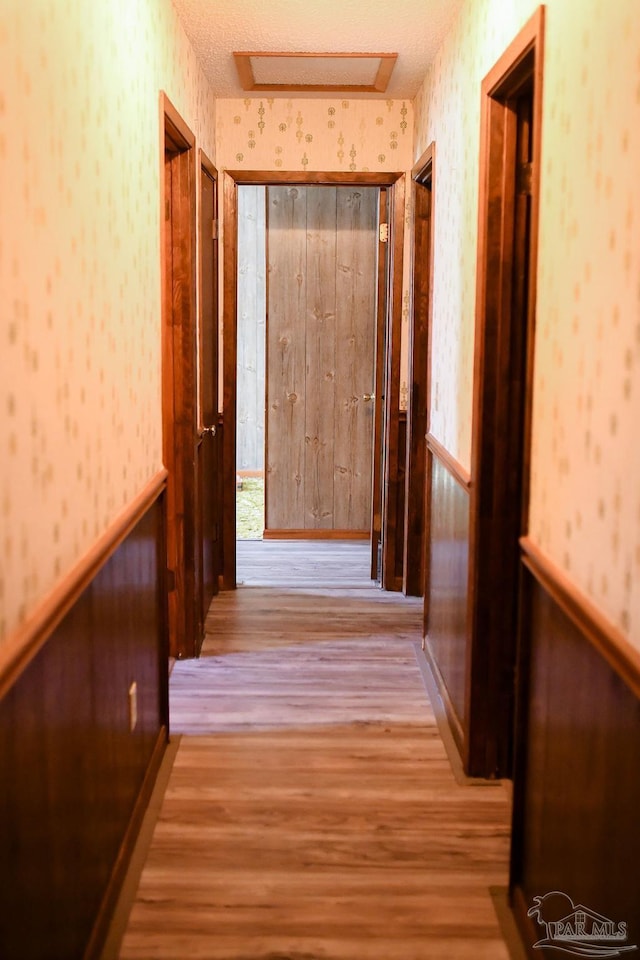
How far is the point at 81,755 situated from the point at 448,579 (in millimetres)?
1862

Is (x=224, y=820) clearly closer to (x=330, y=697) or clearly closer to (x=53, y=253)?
(x=330, y=697)

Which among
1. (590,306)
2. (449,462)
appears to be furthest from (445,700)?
(590,306)

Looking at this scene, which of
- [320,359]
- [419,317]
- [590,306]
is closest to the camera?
[590,306]

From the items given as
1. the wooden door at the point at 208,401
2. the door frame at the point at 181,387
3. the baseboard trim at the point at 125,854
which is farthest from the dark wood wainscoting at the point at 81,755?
the wooden door at the point at 208,401

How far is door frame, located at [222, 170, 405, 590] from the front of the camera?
4.88 m

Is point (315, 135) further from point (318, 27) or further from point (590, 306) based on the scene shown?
point (590, 306)

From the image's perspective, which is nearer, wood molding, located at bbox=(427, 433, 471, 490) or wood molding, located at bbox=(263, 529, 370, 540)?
wood molding, located at bbox=(427, 433, 471, 490)

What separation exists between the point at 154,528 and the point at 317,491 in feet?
11.0

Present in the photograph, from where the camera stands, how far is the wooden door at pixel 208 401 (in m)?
4.42

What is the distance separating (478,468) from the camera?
2984 mm

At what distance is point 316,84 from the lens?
14.9ft

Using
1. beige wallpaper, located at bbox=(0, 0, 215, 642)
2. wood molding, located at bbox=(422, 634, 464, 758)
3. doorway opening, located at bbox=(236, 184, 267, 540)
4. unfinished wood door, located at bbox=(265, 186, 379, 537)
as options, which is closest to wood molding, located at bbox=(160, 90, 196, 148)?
beige wallpaper, located at bbox=(0, 0, 215, 642)

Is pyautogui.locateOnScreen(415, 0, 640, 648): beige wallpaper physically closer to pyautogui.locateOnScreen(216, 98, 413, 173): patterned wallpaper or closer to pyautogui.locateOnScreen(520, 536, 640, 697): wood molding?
pyautogui.locateOnScreen(520, 536, 640, 697): wood molding

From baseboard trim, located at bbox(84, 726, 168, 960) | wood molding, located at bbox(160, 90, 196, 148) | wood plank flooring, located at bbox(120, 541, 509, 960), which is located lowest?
wood plank flooring, located at bbox(120, 541, 509, 960)
